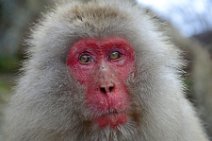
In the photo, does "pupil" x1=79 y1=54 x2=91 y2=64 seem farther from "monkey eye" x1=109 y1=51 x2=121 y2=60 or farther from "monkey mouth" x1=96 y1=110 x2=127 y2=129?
"monkey mouth" x1=96 y1=110 x2=127 y2=129

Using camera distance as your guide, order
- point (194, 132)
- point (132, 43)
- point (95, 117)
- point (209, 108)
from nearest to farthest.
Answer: point (95, 117) → point (132, 43) → point (194, 132) → point (209, 108)

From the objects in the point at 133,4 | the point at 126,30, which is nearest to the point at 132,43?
the point at 126,30

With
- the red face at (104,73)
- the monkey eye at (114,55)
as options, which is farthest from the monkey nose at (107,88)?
the monkey eye at (114,55)

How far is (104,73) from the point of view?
3623mm

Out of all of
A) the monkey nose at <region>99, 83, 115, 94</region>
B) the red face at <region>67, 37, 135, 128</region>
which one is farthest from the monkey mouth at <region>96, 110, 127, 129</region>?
the monkey nose at <region>99, 83, 115, 94</region>

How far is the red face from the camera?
355 centimetres

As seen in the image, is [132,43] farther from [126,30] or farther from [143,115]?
[143,115]

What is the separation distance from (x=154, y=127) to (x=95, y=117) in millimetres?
407

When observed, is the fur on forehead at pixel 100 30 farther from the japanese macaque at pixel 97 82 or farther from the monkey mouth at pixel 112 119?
the monkey mouth at pixel 112 119

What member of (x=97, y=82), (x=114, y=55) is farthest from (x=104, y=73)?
(x=114, y=55)

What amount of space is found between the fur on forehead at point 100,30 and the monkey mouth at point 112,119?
0.43 meters

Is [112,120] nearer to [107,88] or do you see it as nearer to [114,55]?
[107,88]

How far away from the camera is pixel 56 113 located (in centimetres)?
377

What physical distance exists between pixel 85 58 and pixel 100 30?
0.20 m
